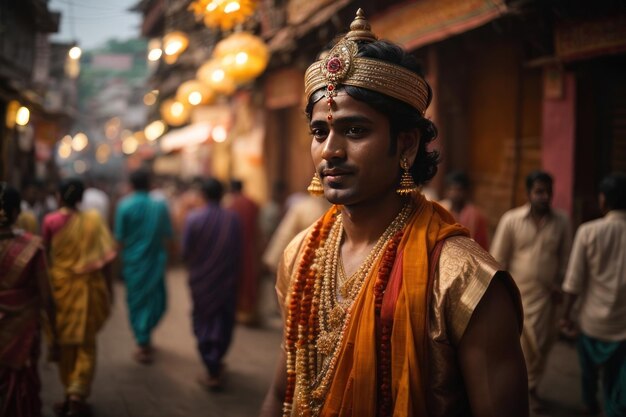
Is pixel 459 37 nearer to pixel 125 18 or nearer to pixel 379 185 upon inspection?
pixel 125 18

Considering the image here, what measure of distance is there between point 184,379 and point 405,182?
16.7ft

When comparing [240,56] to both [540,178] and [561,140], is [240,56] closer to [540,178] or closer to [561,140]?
[561,140]

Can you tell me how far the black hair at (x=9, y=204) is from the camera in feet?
14.0

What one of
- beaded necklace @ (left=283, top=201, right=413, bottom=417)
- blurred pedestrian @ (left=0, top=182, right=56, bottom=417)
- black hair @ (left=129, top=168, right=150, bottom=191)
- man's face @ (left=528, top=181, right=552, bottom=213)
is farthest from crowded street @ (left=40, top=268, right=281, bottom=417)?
beaded necklace @ (left=283, top=201, right=413, bottom=417)

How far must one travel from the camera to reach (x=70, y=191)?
5.82 metres

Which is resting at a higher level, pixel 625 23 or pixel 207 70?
pixel 207 70

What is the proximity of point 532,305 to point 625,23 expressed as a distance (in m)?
2.59

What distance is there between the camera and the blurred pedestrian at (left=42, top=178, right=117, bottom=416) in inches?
221

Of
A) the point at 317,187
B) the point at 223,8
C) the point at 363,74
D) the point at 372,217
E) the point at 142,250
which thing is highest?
the point at 223,8

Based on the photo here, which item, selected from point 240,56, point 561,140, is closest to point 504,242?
point 561,140

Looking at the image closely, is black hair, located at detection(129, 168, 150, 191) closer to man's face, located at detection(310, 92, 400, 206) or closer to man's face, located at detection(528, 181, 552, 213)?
man's face, located at detection(528, 181, 552, 213)

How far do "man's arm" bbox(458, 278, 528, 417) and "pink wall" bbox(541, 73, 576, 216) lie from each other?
5703 millimetres

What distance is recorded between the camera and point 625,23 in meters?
5.18

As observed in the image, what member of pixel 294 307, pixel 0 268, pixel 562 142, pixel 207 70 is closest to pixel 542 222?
pixel 562 142
